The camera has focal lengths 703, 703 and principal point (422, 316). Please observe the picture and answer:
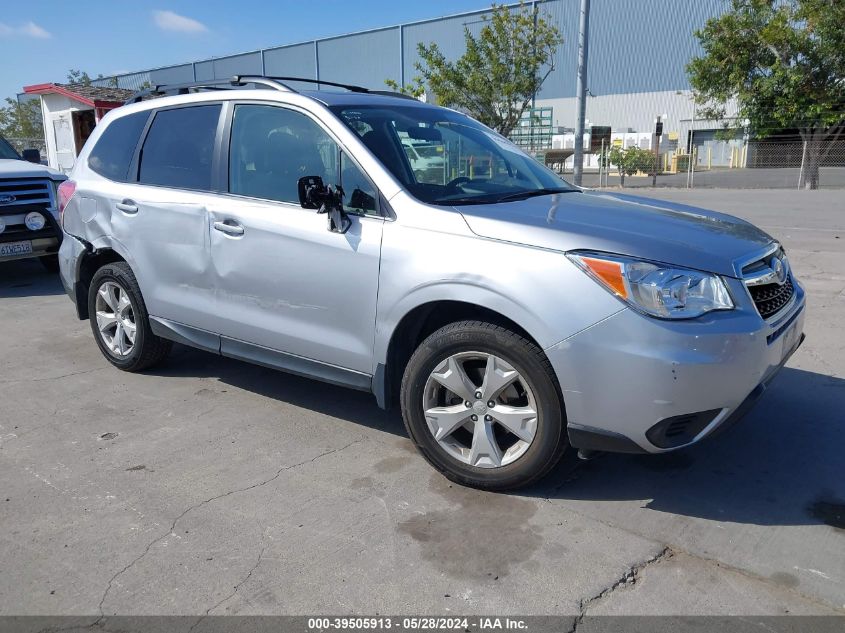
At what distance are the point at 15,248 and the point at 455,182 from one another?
6.87 m

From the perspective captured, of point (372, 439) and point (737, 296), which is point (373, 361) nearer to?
point (372, 439)

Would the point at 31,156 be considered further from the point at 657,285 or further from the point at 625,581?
the point at 625,581

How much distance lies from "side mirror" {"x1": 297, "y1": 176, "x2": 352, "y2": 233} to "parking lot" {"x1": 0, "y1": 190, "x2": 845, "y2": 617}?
127cm

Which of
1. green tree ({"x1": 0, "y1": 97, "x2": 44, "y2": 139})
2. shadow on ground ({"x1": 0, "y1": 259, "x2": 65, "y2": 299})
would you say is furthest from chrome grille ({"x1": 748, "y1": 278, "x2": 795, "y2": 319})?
green tree ({"x1": 0, "y1": 97, "x2": 44, "y2": 139})

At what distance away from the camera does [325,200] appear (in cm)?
359

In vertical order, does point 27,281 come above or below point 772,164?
below

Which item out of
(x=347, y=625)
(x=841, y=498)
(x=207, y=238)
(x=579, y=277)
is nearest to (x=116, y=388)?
(x=207, y=238)

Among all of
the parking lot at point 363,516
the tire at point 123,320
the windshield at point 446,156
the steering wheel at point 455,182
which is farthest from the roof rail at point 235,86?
the parking lot at point 363,516

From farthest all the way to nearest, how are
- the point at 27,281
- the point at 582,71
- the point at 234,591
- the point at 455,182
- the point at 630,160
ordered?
the point at 630,160 → the point at 582,71 → the point at 27,281 → the point at 455,182 → the point at 234,591

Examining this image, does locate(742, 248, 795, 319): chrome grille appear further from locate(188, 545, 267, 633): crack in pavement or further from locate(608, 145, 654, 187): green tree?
locate(608, 145, 654, 187): green tree

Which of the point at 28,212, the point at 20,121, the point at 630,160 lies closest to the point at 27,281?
the point at 28,212

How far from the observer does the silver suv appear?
116 inches

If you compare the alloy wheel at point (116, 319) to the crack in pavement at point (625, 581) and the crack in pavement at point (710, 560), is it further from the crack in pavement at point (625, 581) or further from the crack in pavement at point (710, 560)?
the crack in pavement at point (625, 581)

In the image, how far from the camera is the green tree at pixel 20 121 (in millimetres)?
38750
